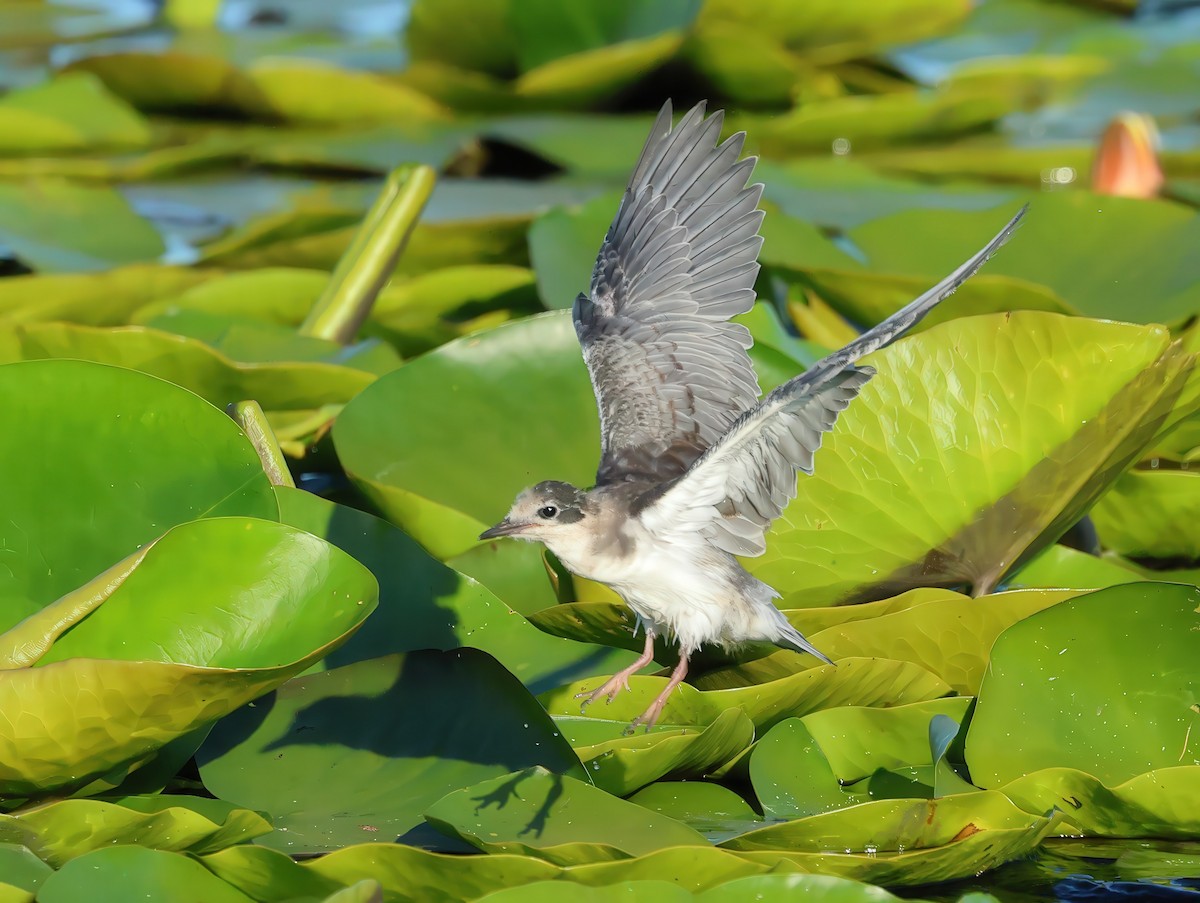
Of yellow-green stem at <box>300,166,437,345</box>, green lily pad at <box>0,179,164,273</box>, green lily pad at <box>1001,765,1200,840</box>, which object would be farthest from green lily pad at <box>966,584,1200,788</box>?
green lily pad at <box>0,179,164,273</box>

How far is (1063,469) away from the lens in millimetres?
2818

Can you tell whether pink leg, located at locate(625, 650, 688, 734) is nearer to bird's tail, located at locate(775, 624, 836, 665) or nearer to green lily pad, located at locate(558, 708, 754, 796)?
green lily pad, located at locate(558, 708, 754, 796)

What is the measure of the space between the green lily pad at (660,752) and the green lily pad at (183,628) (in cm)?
50

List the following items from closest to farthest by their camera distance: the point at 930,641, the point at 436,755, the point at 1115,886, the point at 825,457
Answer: the point at 1115,886, the point at 436,755, the point at 930,641, the point at 825,457

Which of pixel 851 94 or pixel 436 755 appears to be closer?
pixel 436 755

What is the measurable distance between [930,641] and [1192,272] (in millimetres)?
1834

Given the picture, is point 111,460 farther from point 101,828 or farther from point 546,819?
point 546,819

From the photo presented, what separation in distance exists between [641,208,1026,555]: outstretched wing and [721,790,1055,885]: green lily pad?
0.76 meters

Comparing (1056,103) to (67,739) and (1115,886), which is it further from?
(67,739)

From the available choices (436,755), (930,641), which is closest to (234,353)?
(436,755)

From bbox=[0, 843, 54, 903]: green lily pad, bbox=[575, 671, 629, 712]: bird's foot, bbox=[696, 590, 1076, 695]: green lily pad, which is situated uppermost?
bbox=[696, 590, 1076, 695]: green lily pad

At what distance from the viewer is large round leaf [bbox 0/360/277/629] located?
8.27ft

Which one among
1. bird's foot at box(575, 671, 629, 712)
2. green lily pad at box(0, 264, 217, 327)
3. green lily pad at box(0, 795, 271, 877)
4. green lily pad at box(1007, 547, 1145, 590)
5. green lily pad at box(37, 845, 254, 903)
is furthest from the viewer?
green lily pad at box(0, 264, 217, 327)

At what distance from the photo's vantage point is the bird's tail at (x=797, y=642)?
2697 millimetres
